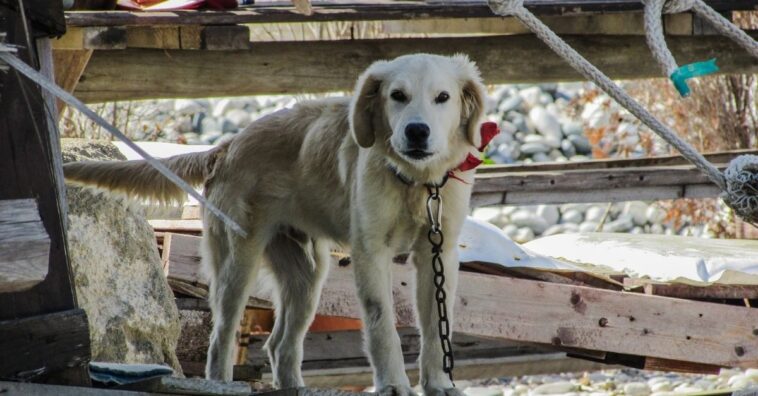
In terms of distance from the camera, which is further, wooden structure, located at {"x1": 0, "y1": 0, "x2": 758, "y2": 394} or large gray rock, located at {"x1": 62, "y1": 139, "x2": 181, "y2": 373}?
wooden structure, located at {"x1": 0, "y1": 0, "x2": 758, "y2": 394}

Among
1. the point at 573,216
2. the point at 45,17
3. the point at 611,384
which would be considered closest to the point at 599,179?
the point at 45,17

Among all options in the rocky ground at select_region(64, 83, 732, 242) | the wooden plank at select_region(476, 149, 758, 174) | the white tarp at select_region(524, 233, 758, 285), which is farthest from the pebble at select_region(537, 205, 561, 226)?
the white tarp at select_region(524, 233, 758, 285)

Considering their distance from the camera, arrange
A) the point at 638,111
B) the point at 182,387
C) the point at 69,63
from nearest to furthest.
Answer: the point at 182,387 → the point at 638,111 → the point at 69,63

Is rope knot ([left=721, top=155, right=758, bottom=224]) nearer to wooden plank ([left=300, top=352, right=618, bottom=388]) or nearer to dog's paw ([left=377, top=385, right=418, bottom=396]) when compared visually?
dog's paw ([left=377, top=385, right=418, bottom=396])

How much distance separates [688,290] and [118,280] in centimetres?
376

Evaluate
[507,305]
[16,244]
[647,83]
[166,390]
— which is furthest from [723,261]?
[647,83]

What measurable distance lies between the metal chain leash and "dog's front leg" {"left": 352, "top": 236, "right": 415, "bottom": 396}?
19 centimetres

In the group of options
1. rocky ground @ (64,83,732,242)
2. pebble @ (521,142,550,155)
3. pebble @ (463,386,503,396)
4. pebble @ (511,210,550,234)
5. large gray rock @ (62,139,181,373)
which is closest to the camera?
large gray rock @ (62,139,181,373)

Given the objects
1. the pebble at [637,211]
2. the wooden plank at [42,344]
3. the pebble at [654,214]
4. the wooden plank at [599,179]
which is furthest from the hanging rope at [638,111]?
the pebble at [637,211]

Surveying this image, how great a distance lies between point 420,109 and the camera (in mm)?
5441

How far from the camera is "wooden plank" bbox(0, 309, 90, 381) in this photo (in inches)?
161

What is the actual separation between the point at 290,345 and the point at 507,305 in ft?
6.92

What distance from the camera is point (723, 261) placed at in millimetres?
8711

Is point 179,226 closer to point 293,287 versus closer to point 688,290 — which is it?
point 293,287
